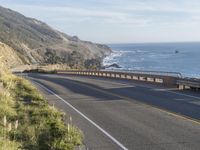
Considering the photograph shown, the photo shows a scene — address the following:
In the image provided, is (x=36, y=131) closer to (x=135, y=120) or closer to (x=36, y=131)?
(x=36, y=131)

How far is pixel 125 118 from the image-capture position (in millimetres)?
17906

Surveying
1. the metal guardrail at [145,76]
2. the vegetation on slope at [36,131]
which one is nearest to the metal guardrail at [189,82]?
the metal guardrail at [145,76]

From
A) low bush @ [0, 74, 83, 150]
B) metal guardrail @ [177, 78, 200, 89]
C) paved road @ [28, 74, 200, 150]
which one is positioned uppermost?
metal guardrail @ [177, 78, 200, 89]

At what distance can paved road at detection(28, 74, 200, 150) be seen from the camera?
13.0m

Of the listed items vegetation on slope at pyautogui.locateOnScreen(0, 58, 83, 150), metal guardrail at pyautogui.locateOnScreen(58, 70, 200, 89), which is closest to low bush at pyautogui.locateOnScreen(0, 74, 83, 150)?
vegetation on slope at pyautogui.locateOnScreen(0, 58, 83, 150)

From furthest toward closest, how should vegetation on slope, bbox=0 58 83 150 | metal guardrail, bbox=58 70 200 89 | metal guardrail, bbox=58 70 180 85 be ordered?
metal guardrail, bbox=58 70 180 85 → metal guardrail, bbox=58 70 200 89 → vegetation on slope, bbox=0 58 83 150

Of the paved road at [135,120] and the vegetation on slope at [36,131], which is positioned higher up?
the vegetation on slope at [36,131]

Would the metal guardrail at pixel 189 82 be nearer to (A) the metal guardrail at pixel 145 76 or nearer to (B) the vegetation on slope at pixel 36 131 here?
(A) the metal guardrail at pixel 145 76

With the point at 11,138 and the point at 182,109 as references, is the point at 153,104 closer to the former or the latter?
the point at 182,109

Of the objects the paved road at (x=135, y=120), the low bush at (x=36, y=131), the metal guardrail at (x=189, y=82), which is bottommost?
the paved road at (x=135, y=120)

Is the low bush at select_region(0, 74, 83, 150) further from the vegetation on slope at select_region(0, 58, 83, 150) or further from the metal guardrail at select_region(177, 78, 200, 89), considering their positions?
the metal guardrail at select_region(177, 78, 200, 89)

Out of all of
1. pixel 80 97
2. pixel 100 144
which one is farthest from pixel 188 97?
pixel 100 144

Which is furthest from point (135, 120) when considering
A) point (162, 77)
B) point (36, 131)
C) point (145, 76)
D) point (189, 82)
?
point (145, 76)

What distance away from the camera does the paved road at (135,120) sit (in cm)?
1303
